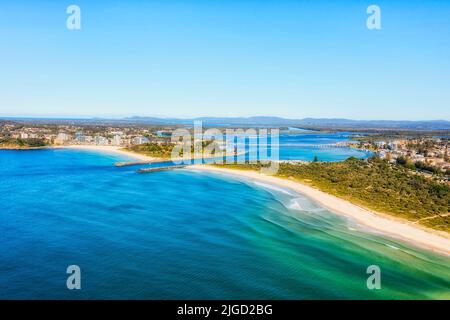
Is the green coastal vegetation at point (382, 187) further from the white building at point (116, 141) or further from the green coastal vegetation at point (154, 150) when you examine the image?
the white building at point (116, 141)

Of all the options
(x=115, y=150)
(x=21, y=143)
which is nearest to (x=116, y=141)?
(x=115, y=150)

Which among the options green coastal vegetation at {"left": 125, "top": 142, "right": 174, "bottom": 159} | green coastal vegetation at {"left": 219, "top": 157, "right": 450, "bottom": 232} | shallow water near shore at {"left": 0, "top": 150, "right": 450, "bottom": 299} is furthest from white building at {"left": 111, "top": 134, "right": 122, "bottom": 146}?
shallow water near shore at {"left": 0, "top": 150, "right": 450, "bottom": 299}

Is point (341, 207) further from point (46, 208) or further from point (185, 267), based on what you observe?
point (46, 208)

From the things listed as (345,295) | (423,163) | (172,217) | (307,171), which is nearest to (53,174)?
(172,217)
